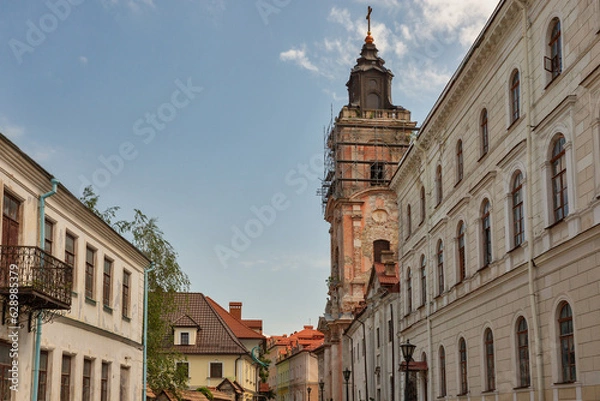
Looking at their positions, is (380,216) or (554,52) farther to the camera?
(380,216)

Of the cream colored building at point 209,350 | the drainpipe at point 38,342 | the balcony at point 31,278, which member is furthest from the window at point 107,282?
the cream colored building at point 209,350

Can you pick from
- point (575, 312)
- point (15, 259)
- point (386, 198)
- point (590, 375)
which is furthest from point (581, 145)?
point (386, 198)

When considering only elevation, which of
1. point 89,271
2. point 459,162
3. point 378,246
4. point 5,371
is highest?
point 378,246

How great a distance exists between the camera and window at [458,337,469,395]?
82.9ft

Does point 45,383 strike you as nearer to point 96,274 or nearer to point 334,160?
point 96,274

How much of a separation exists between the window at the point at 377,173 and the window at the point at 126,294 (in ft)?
128

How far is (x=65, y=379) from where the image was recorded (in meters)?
20.0

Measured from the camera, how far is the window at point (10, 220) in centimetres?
1605

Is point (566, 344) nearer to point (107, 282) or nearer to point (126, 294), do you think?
point (107, 282)

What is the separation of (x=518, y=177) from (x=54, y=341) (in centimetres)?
1145

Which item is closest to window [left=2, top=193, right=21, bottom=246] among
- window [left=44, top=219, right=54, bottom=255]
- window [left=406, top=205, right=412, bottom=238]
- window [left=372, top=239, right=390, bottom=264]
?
window [left=44, top=219, right=54, bottom=255]

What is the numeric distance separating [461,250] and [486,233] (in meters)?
2.74

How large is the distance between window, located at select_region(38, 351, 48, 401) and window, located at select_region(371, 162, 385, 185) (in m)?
46.8

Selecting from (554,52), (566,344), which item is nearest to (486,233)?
(566,344)
